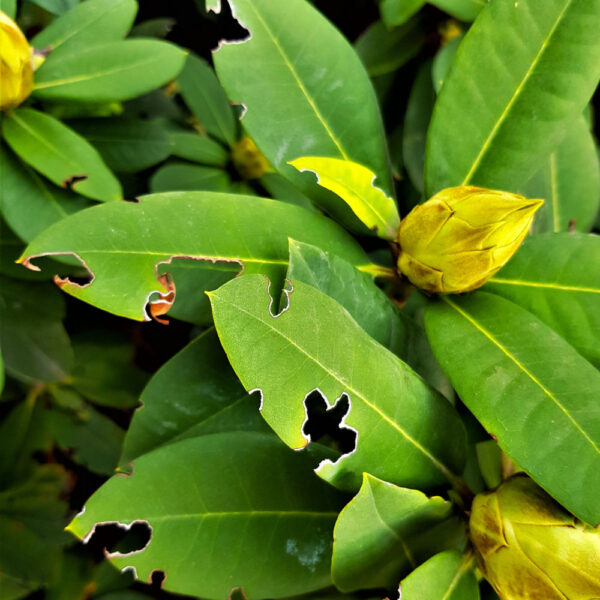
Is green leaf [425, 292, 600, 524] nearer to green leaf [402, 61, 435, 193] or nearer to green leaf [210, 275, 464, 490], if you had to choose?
green leaf [210, 275, 464, 490]

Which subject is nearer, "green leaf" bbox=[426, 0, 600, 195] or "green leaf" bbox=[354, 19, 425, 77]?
"green leaf" bbox=[426, 0, 600, 195]

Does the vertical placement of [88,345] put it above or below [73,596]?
above

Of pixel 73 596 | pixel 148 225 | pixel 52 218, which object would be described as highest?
pixel 148 225

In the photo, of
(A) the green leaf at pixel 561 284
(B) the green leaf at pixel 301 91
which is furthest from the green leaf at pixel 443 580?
(B) the green leaf at pixel 301 91

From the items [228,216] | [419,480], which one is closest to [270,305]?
[228,216]

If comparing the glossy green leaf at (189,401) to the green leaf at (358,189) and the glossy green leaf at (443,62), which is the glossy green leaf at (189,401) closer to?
the green leaf at (358,189)

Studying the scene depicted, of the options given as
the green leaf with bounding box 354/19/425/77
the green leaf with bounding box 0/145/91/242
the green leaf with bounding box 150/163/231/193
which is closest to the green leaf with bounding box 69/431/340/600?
the green leaf with bounding box 0/145/91/242

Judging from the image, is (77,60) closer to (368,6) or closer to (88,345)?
(88,345)

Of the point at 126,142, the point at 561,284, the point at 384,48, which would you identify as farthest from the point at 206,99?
the point at 561,284
